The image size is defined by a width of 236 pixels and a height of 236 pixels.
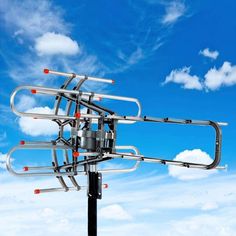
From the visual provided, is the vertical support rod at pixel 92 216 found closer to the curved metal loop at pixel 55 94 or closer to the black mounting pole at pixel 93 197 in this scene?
the black mounting pole at pixel 93 197

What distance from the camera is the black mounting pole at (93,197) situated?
143 inches

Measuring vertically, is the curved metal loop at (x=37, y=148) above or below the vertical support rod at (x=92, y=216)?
above

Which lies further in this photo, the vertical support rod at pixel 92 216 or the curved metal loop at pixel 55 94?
the vertical support rod at pixel 92 216

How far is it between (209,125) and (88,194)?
3.61 feet

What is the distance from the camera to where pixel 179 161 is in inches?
127

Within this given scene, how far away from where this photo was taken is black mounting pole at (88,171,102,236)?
11.9ft

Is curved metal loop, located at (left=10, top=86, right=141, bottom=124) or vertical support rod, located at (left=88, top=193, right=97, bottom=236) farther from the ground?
curved metal loop, located at (left=10, top=86, right=141, bottom=124)

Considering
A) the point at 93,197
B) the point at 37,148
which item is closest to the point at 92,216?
the point at 93,197

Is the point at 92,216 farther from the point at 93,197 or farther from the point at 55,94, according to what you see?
the point at 55,94

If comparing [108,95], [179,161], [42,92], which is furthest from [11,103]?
[179,161]

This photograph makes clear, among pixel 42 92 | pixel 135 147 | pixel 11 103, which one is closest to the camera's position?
pixel 11 103

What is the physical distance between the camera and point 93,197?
3.64 m

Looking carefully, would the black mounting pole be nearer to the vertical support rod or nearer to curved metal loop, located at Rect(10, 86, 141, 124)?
the vertical support rod

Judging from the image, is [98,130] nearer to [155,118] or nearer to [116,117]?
[116,117]
